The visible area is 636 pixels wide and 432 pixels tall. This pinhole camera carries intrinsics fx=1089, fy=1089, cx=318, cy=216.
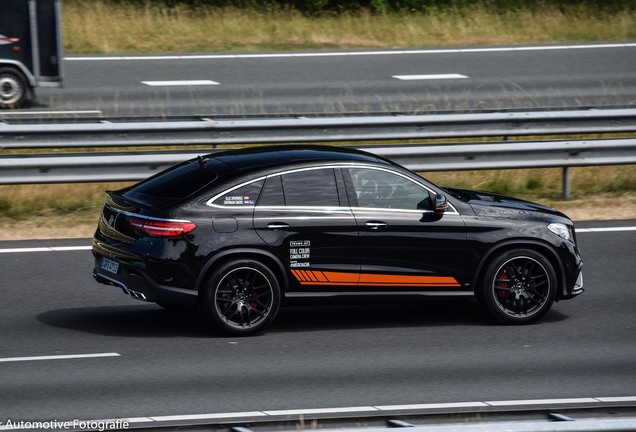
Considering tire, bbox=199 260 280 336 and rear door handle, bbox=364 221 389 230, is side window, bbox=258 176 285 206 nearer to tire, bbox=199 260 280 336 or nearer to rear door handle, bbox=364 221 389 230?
tire, bbox=199 260 280 336

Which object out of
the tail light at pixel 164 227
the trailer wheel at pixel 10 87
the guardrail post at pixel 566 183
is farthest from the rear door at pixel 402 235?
the trailer wheel at pixel 10 87

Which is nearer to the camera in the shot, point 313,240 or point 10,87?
point 313,240

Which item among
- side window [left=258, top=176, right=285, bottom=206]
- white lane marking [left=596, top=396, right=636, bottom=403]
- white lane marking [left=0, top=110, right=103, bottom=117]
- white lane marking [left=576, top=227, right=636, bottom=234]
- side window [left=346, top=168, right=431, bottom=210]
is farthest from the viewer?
white lane marking [left=0, top=110, right=103, bottom=117]

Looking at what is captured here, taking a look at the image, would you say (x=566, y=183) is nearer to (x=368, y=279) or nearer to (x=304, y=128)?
(x=304, y=128)

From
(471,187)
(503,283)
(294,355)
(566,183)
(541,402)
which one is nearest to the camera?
(541,402)

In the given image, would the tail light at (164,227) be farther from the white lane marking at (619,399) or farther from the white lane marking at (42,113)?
the white lane marking at (42,113)

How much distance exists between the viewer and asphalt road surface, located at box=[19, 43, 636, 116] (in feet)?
67.6

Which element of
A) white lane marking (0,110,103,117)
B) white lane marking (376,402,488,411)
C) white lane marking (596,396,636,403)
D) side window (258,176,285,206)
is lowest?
white lane marking (596,396,636,403)

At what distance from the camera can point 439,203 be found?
9398 mm

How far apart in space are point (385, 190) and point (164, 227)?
1.99 m

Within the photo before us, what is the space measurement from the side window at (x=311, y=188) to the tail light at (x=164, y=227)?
93cm

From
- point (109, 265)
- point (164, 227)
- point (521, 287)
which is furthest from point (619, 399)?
point (109, 265)

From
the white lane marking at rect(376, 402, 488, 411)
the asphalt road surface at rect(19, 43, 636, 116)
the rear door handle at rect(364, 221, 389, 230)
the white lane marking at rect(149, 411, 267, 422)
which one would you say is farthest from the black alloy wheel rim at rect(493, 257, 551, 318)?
the asphalt road surface at rect(19, 43, 636, 116)

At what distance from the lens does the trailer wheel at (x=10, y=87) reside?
2016 cm
